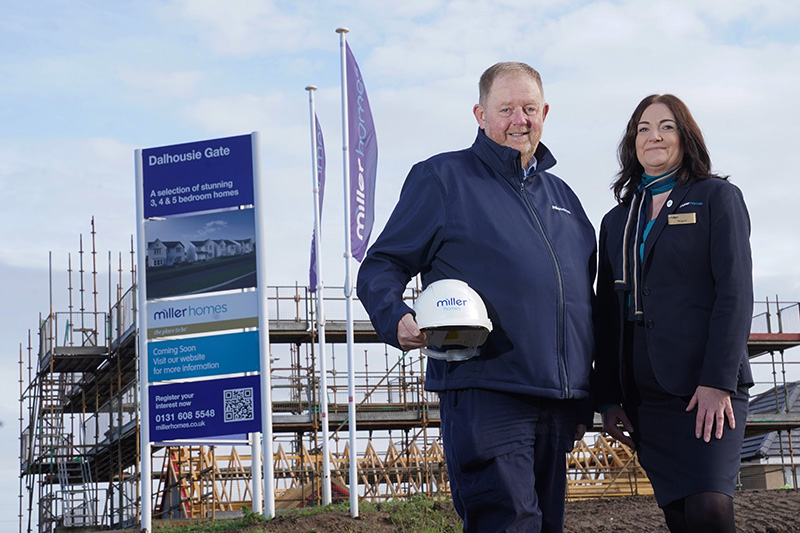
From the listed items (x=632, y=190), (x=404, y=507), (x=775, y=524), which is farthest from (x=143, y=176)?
(x=632, y=190)

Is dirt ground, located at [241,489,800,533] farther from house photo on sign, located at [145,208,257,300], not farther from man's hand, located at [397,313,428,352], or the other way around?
man's hand, located at [397,313,428,352]

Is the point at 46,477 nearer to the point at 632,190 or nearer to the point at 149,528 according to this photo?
the point at 149,528

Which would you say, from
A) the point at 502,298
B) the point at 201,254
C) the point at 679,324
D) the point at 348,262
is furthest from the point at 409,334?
the point at 348,262

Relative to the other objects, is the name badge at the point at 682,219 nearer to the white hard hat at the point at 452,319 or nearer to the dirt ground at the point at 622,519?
the white hard hat at the point at 452,319

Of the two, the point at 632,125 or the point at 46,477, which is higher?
the point at 632,125

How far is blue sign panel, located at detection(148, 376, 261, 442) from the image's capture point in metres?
13.0

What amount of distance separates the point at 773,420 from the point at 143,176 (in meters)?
21.7

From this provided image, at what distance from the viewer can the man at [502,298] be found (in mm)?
3295

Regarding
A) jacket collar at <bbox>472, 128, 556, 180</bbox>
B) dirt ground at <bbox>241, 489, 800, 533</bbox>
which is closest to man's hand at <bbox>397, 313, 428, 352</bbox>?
jacket collar at <bbox>472, 128, 556, 180</bbox>

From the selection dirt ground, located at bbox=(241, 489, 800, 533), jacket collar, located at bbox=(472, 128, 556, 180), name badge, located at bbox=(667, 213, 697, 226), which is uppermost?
jacket collar, located at bbox=(472, 128, 556, 180)

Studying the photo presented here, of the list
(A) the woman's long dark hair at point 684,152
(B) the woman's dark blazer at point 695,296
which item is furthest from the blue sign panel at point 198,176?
(B) the woman's dark blazer at point 695,296

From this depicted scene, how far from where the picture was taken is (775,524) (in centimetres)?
1118

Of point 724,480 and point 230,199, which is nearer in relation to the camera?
point 724,480

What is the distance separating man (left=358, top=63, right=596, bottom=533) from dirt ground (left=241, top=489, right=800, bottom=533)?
8.12 metres
